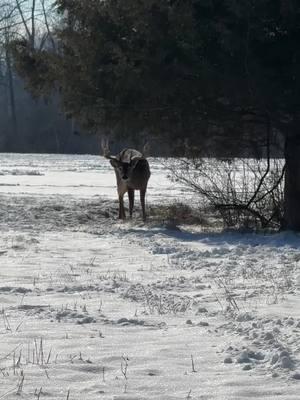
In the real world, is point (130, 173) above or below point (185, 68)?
below

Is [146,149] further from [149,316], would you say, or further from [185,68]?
[149,316]

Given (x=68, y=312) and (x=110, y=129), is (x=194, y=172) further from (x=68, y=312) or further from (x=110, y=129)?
(x=68, y=312)

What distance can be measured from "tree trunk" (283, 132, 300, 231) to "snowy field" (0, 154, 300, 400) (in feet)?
4.19

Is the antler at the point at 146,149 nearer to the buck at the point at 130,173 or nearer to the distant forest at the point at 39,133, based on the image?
the buck at the point at 130,173

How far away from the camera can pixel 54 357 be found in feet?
20.1

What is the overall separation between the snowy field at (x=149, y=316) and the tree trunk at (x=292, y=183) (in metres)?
1.28

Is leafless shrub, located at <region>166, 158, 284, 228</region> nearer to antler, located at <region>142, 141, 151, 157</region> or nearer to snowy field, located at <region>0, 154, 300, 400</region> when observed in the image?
antler, located at <region>142, 141, 151, 157</region>

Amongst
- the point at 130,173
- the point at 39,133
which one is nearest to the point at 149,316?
the point at 130,173

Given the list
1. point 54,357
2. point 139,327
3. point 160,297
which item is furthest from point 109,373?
point 160,297

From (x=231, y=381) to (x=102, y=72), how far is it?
36.9 ft

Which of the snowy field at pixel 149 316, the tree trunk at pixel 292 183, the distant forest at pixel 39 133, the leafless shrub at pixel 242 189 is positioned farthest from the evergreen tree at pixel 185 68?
the distant forest at pixel 39 133

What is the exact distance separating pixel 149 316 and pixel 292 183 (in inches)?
375

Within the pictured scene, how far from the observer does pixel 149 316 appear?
7703mm

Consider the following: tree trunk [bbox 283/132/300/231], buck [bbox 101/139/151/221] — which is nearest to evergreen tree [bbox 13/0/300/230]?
tree trunk [bbox 283/132/300/231]
